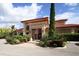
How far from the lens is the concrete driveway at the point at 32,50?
4023mm

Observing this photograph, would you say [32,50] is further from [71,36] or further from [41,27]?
[71,36]

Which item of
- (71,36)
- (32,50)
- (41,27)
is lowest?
(32,50)

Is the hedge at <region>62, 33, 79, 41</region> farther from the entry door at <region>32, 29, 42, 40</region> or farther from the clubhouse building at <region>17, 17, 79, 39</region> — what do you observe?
the entry door at <region>32, 29, 42, 40</region>

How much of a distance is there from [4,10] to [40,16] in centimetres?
70

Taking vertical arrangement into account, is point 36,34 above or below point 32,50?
above

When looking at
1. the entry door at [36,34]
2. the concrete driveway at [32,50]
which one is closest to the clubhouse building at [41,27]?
the entry door at [36,34]

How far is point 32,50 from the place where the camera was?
161 inches

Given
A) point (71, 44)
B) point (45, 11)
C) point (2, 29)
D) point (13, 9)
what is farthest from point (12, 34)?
point (71, 44)

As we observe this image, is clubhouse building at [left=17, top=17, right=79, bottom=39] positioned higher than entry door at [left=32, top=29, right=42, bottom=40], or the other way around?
clubhouse building at [left=17, top=17, right=79, bottom=39]

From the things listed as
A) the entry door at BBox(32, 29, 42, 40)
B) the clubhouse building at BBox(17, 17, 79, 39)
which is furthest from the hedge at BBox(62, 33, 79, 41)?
the entry door at BBox(32, 29, 42, 40)

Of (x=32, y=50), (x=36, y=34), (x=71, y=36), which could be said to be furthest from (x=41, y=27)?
(x=71, y=36)

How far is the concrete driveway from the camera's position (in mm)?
4023

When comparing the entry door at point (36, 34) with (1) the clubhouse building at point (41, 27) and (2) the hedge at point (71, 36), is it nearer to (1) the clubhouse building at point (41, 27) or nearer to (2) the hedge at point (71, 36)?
(1) the clubhouse building at point (41, 27)

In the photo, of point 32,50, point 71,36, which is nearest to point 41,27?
point 32,50
